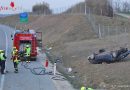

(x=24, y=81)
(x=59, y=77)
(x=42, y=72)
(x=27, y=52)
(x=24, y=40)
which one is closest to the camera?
(x=24, y=81)

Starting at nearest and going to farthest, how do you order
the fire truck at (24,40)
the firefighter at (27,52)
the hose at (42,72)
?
the hose at (42,72), the firefighter at (27,52), the fire truck at (24,40)

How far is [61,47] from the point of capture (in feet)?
190

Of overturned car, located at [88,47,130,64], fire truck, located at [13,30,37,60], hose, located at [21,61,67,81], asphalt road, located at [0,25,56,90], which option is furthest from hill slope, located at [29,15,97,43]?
asphalt road, located at [0,25,56,90]

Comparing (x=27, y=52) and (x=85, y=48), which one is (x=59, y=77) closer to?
(x=27, y=52)

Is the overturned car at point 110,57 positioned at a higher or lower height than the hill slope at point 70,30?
lower

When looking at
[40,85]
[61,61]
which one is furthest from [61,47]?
[40,85]

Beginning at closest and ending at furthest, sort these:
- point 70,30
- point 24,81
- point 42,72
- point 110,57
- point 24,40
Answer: point 24,81 < point 110,57 < point 42,72 < point 24,40 < point 70,30

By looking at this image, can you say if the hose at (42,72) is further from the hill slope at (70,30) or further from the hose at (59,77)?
the hill slope at (70,30)

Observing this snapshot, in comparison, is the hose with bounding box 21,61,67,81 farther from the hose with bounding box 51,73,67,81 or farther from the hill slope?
the hill slope

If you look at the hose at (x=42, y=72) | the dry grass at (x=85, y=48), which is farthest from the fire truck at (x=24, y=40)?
the hose at (x=42, y=72)

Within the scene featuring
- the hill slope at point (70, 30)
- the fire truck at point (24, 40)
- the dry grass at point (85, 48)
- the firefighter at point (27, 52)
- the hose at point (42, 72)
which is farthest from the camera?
the hill slope at point (70, 30)

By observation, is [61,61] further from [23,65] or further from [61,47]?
[61,47]

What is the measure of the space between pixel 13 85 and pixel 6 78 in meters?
3.40

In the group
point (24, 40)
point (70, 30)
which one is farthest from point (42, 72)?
point (70, 30)
